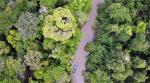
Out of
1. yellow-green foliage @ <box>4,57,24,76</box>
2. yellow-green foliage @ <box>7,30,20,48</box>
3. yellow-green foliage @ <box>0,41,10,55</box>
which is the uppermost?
yellow-green foliage @ <box>7,30,20,48</box>

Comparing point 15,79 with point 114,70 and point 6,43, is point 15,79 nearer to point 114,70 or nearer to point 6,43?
point 6,43

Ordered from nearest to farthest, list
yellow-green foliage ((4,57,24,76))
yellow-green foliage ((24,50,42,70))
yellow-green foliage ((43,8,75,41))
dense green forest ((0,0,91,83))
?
yellow-green foliage ((43,8,75,41)) < dense green forest ((0,0,91,83)) < yellow-green foliage ((24,50,42,70)) < yellow-green foliage ((4,57,24,76))

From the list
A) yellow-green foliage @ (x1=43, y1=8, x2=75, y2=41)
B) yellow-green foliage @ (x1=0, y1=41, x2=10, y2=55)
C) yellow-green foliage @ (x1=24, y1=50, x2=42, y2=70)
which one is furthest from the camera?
yellow-green foliage @ (x1=0, y1=41, x2=10, y2=55)

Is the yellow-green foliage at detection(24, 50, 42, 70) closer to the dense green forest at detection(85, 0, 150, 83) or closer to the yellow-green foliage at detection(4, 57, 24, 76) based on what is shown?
the yellow-green foliage at detection(4, 57, 24, 76)

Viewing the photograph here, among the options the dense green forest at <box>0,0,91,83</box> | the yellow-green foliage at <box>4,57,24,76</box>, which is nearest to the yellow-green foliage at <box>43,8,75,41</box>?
the dense green forest at <box>0,0,91,83</box>

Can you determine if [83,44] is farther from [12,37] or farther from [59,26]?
[12,37]

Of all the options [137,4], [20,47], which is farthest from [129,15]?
[20,47]
